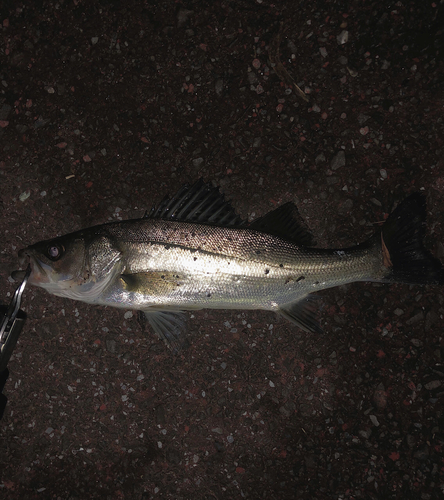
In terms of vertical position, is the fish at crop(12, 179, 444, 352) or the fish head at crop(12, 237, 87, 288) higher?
the fish head at crop(12, 237, 87, 288)

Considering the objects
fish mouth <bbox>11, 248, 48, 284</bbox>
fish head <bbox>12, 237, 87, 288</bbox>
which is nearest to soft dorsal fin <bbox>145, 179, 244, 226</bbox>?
fish head <bbox>12, 237, 87, 288</bbox>

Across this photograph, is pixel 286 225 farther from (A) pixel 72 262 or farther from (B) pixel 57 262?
(B) pixel 57 262

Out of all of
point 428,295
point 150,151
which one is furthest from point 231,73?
point 428,295

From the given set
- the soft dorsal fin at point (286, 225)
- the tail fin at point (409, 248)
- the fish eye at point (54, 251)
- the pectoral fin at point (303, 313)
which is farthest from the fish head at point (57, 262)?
the tail fin at point (409, 248)

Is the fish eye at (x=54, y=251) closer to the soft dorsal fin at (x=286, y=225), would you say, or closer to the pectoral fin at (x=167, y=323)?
the pectoral fin at (x=167, y=323)

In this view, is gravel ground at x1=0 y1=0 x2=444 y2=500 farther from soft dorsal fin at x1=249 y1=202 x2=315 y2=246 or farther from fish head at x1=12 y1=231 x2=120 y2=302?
fish head at x1=12 y1=231 x2=120 y2=302

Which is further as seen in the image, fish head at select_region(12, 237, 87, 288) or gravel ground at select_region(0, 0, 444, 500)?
Result: gravel ground at select_region(0, 0, 444, 500)

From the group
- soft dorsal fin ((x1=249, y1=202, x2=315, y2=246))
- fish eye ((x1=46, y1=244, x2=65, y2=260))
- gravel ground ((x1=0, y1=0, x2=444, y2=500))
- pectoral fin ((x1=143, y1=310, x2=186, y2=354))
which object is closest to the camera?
fish eye ((x1=46, y1=244, x2=65, y2=260))
